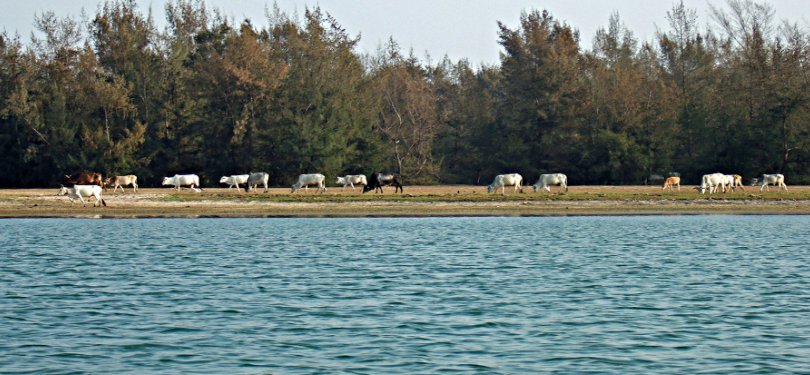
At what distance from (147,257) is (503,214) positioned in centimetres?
1898

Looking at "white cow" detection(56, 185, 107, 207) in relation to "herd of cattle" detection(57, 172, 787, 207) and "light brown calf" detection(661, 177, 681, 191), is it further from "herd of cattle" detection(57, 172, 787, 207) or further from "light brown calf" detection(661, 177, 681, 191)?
"light brown calf" detection(661, 177, 681, 191)

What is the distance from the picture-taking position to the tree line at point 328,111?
71.2m

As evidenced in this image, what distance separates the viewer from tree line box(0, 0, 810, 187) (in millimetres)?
71250

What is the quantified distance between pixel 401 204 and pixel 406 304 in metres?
30.0

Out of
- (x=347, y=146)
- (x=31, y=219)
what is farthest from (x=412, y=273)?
(x=347, y=146)

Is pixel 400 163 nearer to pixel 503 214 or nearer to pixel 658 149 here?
pixel 658 149

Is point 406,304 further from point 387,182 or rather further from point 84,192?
point 387,182

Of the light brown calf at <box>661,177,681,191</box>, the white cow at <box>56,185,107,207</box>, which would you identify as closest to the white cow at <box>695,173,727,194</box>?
the light brown calf at <box>661,177,681,191</box>

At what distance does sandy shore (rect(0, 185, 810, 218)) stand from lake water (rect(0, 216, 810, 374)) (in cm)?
880

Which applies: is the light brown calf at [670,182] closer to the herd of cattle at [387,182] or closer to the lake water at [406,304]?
the herd of cattle at [387,182]

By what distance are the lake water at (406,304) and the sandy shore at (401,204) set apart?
28.9ft

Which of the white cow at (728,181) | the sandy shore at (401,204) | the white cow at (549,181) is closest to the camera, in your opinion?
the sandy shore at (401,204)

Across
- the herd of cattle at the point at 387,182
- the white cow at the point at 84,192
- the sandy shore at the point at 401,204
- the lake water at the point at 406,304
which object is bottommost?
the lake water at the point at 406,304

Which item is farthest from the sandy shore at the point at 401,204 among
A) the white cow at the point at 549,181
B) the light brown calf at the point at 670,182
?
the light brown calf at the point at 670,182
